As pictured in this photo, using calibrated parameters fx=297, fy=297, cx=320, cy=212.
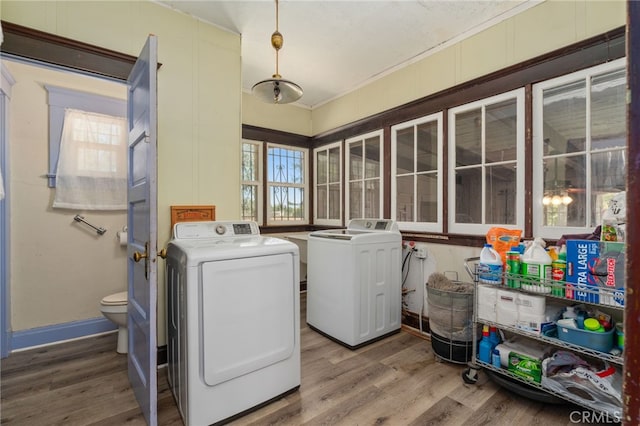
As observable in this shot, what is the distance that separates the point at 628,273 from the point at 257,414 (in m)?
1.90

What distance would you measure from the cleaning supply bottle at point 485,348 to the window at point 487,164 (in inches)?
32.7

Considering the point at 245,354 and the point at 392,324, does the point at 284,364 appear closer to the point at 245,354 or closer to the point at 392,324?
the point at 245,354

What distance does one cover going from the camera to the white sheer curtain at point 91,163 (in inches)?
106

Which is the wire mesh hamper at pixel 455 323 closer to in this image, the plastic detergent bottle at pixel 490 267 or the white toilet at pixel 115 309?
the plastic detergent bottle at pixel 490 267

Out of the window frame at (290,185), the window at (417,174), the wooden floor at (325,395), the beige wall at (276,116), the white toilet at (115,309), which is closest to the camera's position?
the wooden floor at (325,395)

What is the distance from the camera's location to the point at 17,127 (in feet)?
8.20

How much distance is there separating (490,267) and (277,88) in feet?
6.12

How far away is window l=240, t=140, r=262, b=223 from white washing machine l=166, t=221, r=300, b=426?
6.22ft

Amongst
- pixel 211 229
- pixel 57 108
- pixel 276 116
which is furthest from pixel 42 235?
pixel 276 116

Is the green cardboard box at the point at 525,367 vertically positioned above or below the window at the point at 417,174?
below

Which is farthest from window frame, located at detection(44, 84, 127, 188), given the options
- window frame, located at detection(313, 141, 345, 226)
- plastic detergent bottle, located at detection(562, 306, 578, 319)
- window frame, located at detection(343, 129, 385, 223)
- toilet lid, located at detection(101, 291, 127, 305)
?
plastic detergent bottle, located at detection(562, 306, 578, 319)

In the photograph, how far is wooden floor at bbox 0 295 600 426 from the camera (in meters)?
1.68

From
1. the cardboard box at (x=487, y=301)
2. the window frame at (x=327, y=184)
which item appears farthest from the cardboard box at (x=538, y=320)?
the window frame at (x=327, y=184)

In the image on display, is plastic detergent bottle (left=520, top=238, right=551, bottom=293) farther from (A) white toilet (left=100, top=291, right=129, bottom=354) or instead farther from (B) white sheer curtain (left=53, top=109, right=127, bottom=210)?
(B) white sheer curtain (left=53, top=109, right=127, bottom=210)
